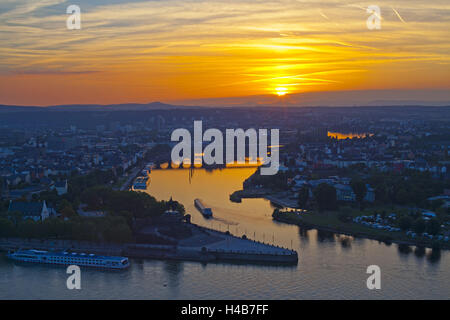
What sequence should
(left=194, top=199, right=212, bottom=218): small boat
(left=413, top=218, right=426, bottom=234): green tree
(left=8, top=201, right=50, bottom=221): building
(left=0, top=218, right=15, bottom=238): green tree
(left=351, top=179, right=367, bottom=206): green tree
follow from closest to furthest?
(left=0, top=218, right=15, bottom=238): green tree < (left=413, top=218, right=426, bottom=234): green tree < (left=8, top=201, right=50, bottom=221): building < (left=194, top=199, right=212, bottom=218): small boat < (left=351, top=179, right=367, bottom=206): green tree

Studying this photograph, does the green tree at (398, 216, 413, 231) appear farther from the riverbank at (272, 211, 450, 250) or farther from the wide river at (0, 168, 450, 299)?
the wide river at (0, 168, 450, 299)

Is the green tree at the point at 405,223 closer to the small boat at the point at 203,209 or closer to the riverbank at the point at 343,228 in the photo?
the riverbank at the point at 343,228

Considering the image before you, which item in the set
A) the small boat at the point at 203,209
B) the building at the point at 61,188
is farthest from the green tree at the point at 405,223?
the building at the point at 61,188

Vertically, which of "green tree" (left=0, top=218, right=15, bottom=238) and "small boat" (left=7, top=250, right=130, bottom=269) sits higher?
"green tree" (left=0, top=218, right=15, bottom=238)

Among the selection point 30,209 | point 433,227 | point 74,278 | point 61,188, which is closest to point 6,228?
point 30,209

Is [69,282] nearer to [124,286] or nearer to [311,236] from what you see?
[124,286]

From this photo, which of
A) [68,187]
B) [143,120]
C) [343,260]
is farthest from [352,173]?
[143,120]

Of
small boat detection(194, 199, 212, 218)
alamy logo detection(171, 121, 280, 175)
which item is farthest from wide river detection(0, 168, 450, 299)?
alamy logo detection(171, 121, 280, 175)
